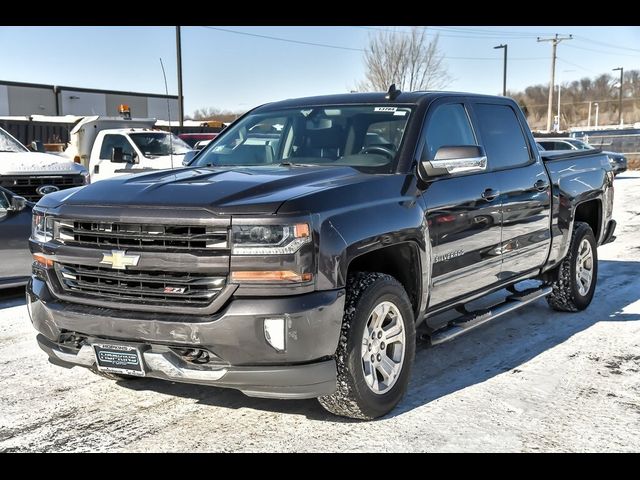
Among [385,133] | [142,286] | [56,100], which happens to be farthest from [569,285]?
[56,100]

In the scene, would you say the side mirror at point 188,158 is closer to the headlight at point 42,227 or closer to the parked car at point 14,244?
the headlight at point 42,227

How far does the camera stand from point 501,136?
566cm

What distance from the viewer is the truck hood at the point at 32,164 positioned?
9.34m

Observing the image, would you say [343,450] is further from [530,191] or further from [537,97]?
[537,97]

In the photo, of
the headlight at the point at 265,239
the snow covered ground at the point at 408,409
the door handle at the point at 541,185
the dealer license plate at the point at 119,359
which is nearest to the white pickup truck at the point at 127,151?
the snow covered ground at the point at 408,409

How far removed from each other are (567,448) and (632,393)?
110cm

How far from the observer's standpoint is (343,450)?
11.9 feet

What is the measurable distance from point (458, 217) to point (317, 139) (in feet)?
3.65

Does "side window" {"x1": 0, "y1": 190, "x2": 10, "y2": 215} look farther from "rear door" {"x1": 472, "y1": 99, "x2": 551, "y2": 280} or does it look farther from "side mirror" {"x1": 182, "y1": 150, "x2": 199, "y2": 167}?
"rear door" {"x1": 472, "y1": 99, "x2": 551, "y2": 280}

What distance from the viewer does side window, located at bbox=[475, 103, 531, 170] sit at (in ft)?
17.7

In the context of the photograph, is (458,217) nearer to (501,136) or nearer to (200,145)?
(501,136)

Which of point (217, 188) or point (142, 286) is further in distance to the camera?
point (217, 188)

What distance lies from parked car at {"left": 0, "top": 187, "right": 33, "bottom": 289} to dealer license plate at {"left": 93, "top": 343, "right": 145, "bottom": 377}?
3.68 meters

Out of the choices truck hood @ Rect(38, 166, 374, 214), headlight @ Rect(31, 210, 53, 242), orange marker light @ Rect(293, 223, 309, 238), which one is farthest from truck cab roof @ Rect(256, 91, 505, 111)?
headlight @ Rect(31, 210, 53, 242)
